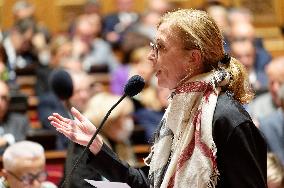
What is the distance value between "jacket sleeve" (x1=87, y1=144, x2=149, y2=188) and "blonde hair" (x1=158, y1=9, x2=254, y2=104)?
34 cm

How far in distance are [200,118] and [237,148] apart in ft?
0.38

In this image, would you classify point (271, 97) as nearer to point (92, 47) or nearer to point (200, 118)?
point (92, 47)

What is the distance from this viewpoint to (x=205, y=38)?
66.6 inches

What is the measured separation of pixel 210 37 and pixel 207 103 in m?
0.16

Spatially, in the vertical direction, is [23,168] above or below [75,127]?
below

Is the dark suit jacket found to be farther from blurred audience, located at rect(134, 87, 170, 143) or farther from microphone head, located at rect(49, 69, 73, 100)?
blurred audience, located at rect(134, 87, 170, 143)

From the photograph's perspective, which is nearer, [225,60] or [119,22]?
[225,60]

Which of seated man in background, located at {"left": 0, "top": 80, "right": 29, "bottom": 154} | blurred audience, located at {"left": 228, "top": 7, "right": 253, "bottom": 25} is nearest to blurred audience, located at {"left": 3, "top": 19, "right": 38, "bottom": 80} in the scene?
blurred audience, located at {"left": 228, "top": 7, "right": 253, "bottom": 25}

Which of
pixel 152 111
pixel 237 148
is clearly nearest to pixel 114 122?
pixel 152 111

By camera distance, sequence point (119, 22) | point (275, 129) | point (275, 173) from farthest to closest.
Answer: point (119, 22) → point (275, 129) → point (275, 173)

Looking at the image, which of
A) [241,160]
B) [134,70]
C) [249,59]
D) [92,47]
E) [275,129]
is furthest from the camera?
[92,47]

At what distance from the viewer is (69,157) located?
251 centimetres

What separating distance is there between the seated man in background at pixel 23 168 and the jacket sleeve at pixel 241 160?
104 cm

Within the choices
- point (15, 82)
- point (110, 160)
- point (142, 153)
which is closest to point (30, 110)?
point (15, 82)
